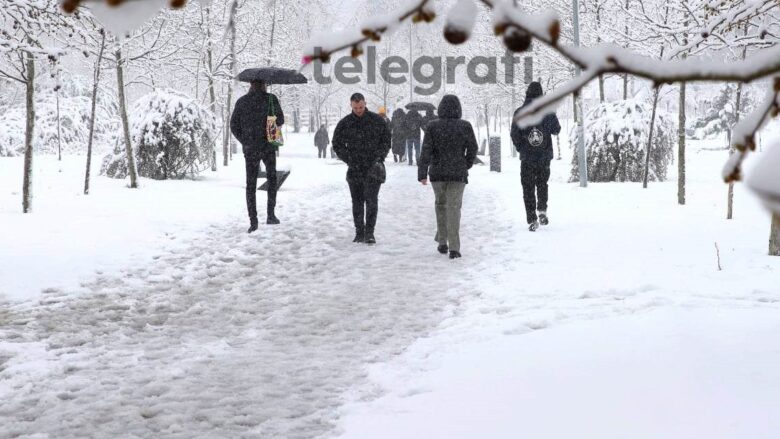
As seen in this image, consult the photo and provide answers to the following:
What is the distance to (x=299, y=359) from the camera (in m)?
4.61

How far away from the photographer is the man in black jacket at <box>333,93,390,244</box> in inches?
356

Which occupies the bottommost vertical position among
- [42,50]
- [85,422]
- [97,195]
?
[85,422]

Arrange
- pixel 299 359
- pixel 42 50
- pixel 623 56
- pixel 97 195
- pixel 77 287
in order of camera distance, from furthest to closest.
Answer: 1. pixel 97 195
2. pixel 42 50
3. pixel 77 287
4. pixel 299 359
5. pixel 623 56

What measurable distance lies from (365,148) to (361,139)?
0.39 ft

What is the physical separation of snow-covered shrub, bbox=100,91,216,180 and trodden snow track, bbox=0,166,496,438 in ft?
25.6

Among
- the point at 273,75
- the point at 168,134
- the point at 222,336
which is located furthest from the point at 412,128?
the point at 222,336

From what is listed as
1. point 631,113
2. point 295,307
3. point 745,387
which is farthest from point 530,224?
point 631,113

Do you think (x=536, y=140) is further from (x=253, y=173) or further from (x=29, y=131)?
(x=29, y=131)

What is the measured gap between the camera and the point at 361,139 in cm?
905

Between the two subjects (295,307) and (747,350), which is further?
(295,307)

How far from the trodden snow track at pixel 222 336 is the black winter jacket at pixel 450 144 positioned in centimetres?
94

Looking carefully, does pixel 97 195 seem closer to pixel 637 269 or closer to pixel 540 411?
pixel 637 269

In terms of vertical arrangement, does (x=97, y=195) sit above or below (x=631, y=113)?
below

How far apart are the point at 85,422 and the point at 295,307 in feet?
8.22
